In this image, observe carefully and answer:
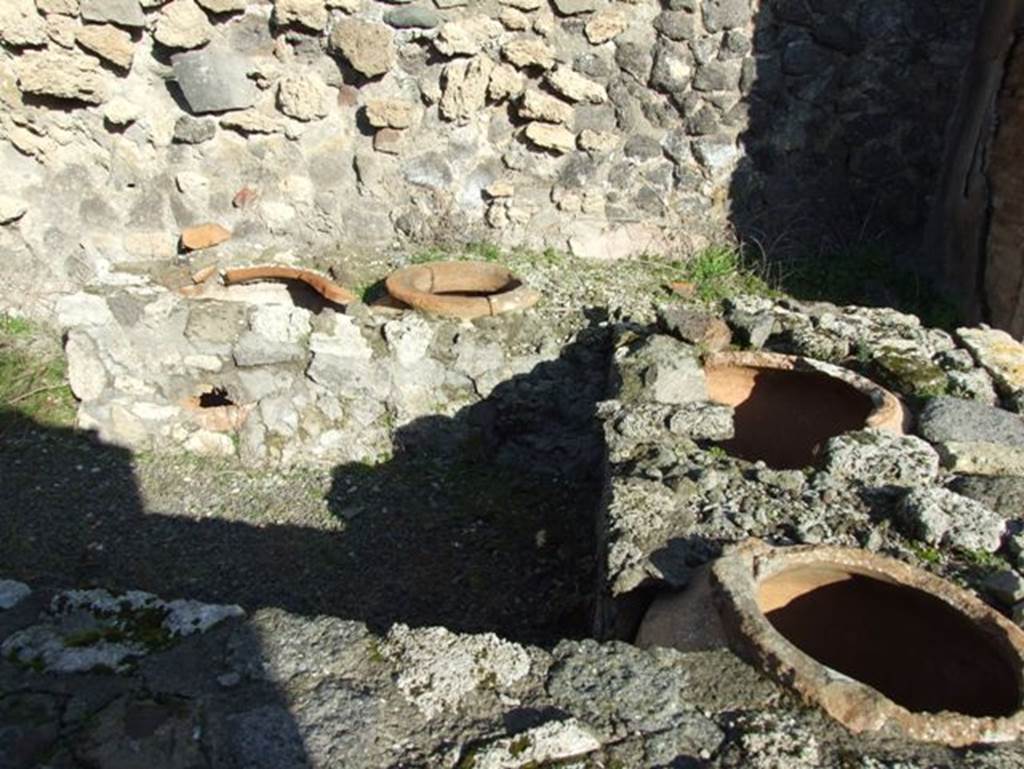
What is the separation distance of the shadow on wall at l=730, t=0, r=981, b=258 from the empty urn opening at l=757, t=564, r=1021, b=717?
349 centimetres

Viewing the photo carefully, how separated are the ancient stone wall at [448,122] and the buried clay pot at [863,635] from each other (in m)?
3.28

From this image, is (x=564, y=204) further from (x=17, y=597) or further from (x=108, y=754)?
(x=108, y=754)

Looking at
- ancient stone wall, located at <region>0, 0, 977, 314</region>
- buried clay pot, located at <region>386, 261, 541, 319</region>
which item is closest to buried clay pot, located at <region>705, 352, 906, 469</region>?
buried clay pot, located at <region>386, 261, 541, 319</region>

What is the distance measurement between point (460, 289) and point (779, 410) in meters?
1.79

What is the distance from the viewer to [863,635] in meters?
2.23

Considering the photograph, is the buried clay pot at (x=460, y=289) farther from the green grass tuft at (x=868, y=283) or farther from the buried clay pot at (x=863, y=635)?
the buried clay pot at (x=863, y=635)

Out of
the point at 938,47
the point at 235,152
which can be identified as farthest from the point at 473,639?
the point at 938,47

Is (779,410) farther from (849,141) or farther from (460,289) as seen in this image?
(849,141)

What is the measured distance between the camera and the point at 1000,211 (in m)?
4.72

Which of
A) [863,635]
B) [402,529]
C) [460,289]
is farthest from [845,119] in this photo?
[863,635]

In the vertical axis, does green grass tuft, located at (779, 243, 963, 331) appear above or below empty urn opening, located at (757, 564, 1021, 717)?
below

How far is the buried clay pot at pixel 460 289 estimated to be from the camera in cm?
414

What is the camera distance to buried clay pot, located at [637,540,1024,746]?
1.74m

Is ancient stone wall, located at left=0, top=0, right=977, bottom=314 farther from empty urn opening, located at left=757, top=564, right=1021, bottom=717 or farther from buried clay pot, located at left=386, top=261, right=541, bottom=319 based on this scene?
empty urn opening, located at left=757, top=564, right=1021, bottom=717
